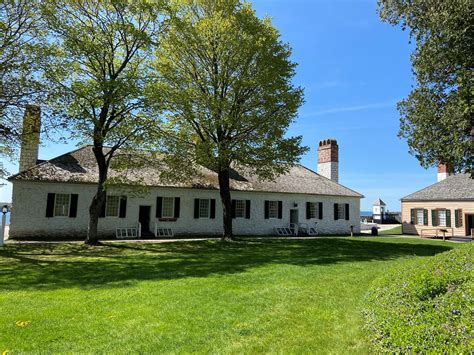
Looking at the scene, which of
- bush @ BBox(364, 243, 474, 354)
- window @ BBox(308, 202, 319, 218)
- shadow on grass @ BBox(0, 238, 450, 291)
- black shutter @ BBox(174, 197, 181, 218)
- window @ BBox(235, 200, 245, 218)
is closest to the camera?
bush @ BBox(364, 243, 474, 354)

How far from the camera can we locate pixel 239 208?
1022 inches

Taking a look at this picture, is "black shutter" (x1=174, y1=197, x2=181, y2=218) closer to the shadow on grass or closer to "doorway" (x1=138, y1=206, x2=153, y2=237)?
"doorway" (x1=138, y1=206, x2=153, y2=237)

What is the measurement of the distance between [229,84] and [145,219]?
33.9 feet

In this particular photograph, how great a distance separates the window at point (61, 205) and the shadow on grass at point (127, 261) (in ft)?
12.8

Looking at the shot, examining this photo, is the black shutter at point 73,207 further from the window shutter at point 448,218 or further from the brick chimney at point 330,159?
the window shutter at point 448,218

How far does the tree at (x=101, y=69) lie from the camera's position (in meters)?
15.2

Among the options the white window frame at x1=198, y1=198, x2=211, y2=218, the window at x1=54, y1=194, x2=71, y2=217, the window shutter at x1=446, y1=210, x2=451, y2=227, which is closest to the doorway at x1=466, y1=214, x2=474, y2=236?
the window shutter at x1=446, y1=210, x2=451, y2=227

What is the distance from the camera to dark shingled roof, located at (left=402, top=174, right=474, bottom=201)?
29.4 meters

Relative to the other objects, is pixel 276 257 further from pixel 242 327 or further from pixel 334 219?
pixel 334 219

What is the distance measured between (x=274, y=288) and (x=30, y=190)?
55.6 feet

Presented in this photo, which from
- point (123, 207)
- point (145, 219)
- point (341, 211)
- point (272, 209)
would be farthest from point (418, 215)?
point (123, 207)

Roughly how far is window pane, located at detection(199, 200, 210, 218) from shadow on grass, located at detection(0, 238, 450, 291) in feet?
21.5

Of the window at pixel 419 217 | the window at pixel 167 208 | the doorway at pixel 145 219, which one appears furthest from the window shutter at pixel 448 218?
the doorway at pixel 145 219

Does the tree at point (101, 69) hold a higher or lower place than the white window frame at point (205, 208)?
higher
